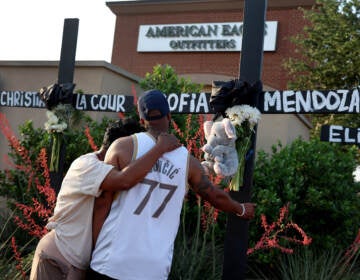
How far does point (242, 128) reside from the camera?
3986 millimetres

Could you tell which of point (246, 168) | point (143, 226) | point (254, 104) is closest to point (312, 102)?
point (254, 104)

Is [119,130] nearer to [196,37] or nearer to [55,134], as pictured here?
[55,134]

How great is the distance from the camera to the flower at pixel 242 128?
3.94 m

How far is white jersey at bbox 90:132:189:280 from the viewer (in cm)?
245

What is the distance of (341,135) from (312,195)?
1.57 m

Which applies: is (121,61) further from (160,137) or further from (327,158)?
(160,137)

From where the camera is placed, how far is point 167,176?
260 centimetres

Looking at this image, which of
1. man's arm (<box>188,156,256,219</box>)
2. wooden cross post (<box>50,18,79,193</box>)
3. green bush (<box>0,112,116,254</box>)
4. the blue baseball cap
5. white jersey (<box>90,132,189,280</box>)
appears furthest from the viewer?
green bush (<box>0,112,116,254</box>)

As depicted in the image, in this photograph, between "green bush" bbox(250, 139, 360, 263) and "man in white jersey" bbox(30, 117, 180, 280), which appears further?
"green bush" bbox(250, 139, 360, 263)

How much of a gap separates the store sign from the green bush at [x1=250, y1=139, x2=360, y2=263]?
12.9 metres

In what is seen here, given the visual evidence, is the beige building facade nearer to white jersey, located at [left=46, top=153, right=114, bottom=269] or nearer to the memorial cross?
the memorial cross

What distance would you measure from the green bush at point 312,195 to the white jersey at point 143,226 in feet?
9.08

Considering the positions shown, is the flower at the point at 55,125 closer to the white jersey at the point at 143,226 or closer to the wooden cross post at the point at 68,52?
the wooden cross post at the point at 68,52

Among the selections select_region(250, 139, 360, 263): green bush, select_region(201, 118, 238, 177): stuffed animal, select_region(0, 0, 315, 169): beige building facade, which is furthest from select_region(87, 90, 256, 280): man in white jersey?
select_region(0, 0, 315, 169): beige building facade
